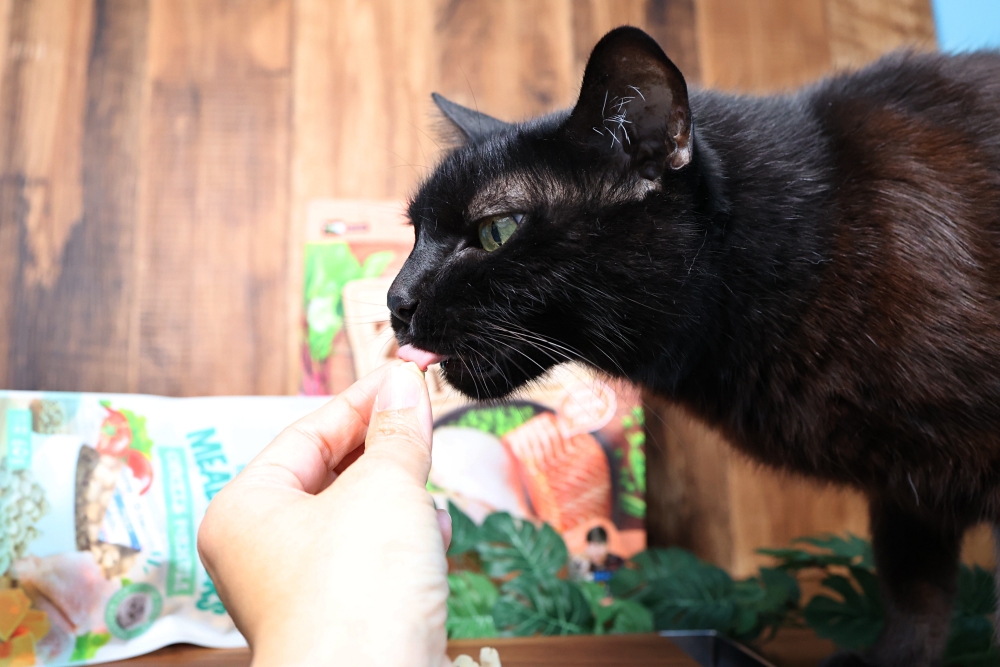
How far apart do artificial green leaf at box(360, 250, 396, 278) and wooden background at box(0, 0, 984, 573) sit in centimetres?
14

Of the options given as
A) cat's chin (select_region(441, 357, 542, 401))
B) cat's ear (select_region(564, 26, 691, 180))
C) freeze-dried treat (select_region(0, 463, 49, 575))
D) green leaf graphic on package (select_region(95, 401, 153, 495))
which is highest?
cat's ear (select_region(564, 26, 691, 180))

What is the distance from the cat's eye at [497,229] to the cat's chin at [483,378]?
15 centimetres

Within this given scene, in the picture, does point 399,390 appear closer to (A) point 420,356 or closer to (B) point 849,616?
(A) point 420,356

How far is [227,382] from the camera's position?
4.55 ft

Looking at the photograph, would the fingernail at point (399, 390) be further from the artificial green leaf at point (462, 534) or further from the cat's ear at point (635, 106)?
the artificial green leaf at point (462, 534)

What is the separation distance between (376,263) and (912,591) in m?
1.07

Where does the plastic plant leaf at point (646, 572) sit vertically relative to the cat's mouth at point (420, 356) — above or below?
below

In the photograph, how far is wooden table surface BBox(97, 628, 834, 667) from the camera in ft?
3.26

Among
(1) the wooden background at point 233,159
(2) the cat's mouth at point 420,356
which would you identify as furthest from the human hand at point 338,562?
(1) the wooden background at point 233,159

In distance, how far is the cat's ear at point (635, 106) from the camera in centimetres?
73

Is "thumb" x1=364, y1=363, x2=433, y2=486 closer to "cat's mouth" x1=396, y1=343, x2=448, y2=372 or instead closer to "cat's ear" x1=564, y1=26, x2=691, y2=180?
"cat's mouth" x1=396, y1=343, x2=448, y2=372

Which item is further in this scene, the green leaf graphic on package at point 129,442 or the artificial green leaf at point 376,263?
the artificial green leaf at point 376,263

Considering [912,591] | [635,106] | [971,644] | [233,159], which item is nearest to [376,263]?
[233,159]

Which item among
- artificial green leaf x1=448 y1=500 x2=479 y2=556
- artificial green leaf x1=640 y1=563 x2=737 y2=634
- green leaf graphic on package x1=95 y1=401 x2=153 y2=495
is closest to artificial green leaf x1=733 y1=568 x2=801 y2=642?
artificial green leaf x1=640 y1=563 x2=737 y2=634
